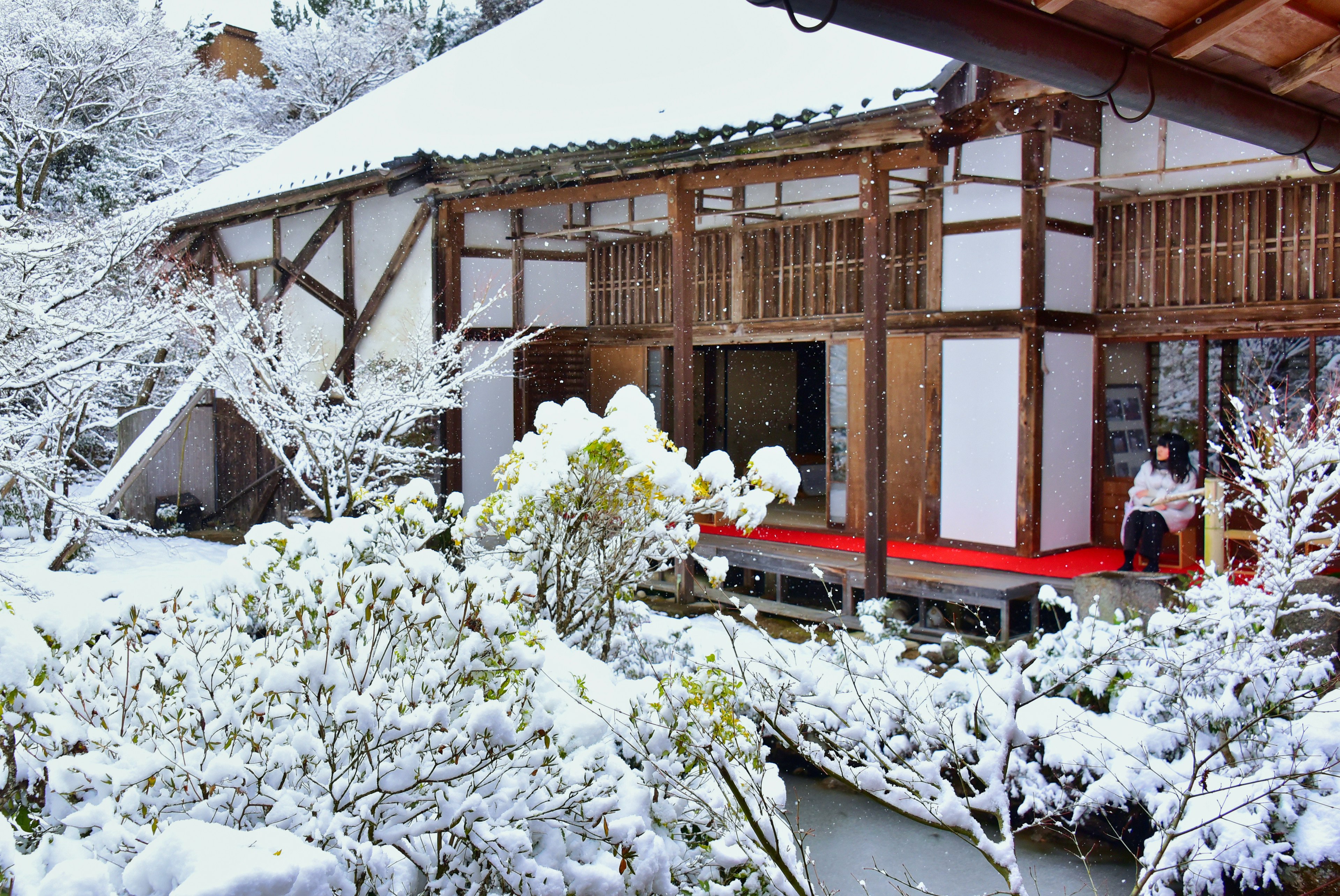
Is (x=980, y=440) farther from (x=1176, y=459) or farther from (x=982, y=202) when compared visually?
(x=982, y=202)

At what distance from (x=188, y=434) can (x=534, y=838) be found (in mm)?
14592

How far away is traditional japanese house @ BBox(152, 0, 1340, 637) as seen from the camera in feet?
27.7

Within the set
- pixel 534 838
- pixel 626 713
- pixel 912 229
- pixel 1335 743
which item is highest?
pixel 912 229

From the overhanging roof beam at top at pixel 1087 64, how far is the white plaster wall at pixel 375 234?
1003 centimetres

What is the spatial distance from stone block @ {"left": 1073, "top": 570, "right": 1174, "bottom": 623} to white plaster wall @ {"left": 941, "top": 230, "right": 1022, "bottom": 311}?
2956 mm

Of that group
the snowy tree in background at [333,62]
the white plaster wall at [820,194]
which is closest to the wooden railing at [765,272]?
the white plaster wall at [820,194]

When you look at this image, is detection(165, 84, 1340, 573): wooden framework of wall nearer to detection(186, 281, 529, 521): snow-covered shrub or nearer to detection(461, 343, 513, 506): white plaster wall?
detection(461, 343, 513, 506): white plaster wall

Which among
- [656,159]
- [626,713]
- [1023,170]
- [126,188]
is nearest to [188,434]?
[126,188]

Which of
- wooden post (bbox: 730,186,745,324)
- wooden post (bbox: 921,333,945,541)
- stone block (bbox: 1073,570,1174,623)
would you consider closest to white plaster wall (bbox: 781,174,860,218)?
wooden post (bbox: 730,186,745,324)

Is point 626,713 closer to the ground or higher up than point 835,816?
higher up

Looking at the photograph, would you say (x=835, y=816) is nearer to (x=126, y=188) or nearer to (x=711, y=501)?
(x=711, y=501)

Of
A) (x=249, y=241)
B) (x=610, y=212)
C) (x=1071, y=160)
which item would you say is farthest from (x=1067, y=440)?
(x=249, y=241)

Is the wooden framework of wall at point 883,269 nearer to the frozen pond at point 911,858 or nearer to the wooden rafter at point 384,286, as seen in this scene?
the wooden rafter at point 384,286

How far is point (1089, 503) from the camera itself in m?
10.1
